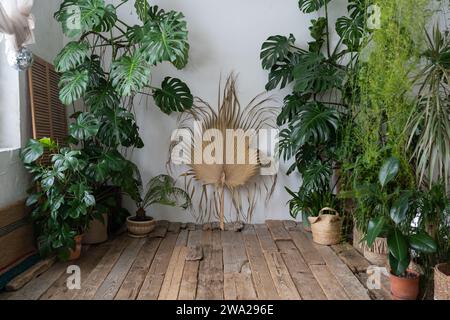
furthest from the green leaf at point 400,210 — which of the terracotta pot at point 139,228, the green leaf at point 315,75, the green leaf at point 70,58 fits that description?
the green leaf at point 70,58

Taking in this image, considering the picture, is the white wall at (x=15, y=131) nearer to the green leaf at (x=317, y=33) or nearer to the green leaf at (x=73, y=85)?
the green leaf at (x=73, y=85)

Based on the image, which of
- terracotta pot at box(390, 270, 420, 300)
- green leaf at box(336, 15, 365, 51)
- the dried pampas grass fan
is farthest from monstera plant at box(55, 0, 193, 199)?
terracotta pot at box(390, 270, 420, 300)

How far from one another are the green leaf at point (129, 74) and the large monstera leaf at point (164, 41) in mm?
73

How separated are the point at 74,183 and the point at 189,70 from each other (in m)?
1.55

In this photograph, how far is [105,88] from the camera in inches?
112

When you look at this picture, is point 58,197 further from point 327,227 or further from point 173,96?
point 327,227

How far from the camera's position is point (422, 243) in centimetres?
187

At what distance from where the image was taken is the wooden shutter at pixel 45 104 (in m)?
2.65

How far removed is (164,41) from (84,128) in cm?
80

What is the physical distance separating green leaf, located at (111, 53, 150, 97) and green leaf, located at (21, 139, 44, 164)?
632 mm

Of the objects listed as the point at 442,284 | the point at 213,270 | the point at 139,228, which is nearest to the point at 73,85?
the point at 139,228

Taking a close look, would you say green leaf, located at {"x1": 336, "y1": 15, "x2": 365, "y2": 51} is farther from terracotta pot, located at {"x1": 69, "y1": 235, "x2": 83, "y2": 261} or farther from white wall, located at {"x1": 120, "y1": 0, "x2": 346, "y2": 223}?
terracotta pot, located at {"x1": 69, "y1": 235, "x2": 83, "y2": 261}
